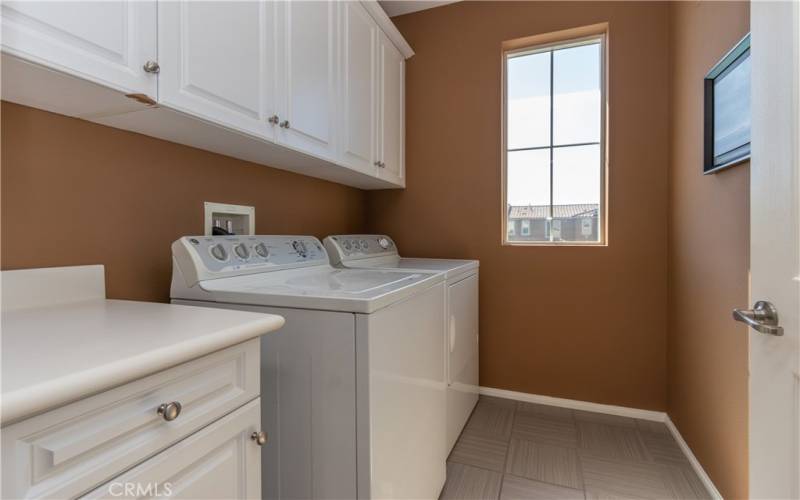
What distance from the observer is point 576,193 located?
232 centimetres

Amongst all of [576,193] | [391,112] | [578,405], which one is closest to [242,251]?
[391,112]

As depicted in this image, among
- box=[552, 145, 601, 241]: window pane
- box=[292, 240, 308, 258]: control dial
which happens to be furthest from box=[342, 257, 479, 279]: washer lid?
box=[552, 145, 601, 241]: window pane

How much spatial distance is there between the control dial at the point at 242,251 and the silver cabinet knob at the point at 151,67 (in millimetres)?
584

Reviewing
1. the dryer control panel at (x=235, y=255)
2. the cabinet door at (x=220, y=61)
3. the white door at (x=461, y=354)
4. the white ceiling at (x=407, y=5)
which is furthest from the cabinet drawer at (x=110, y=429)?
the white ceiling at (x=407, y=5)

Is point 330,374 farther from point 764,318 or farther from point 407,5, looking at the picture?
point 407,5

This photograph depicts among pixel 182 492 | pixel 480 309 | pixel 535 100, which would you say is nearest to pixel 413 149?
pixel 535 100

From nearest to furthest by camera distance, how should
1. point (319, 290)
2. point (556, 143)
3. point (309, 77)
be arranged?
point (319, 290) → point (309, 77) → point (556, 143)

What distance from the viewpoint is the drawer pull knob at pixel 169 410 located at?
0.60m

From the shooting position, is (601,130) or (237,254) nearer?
(237,254)

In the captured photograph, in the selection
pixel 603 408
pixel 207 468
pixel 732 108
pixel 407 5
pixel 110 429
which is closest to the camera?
pixel 110 429

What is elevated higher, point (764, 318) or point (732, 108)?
point (732, 108)

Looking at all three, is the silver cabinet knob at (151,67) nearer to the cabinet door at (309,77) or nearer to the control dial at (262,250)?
the cabinet door at (309,77)

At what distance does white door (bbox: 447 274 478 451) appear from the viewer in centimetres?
175

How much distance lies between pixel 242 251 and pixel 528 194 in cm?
182
